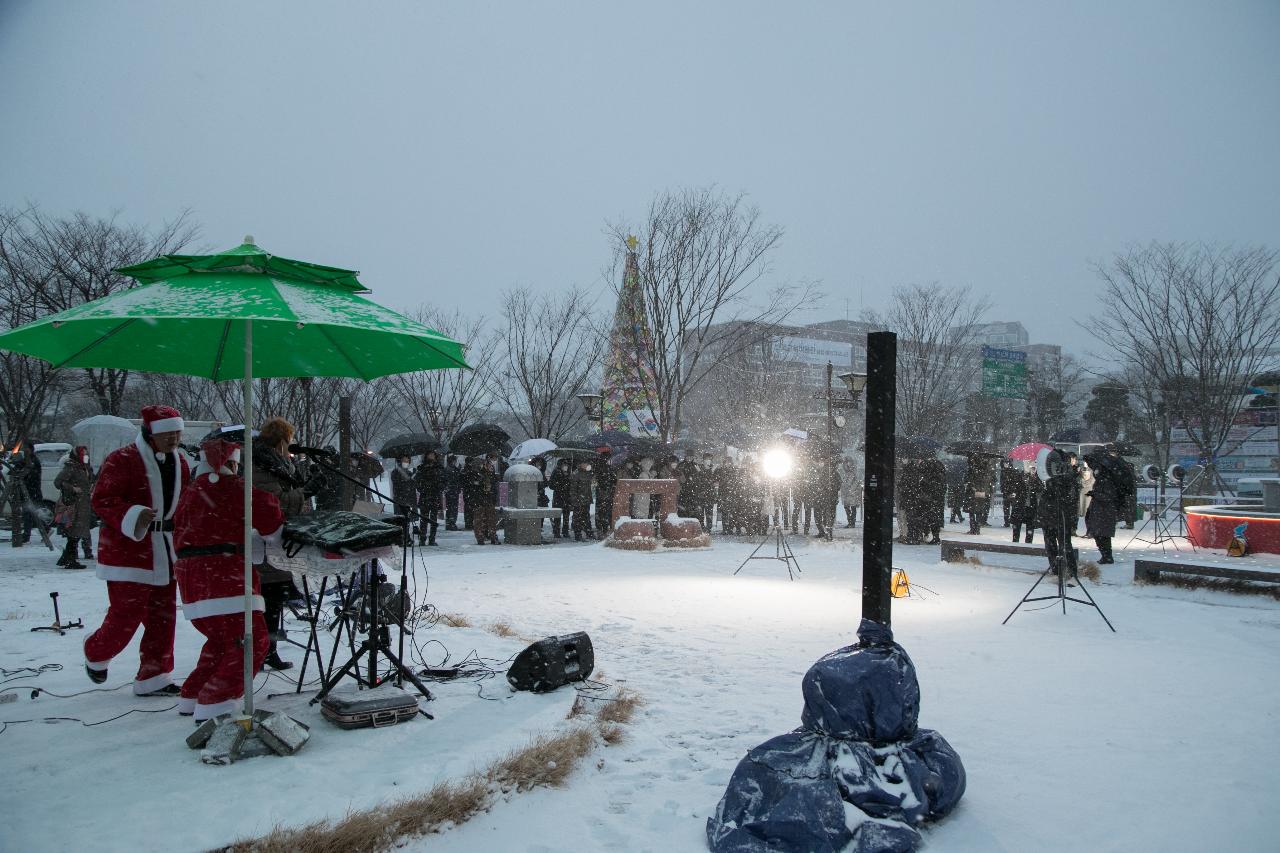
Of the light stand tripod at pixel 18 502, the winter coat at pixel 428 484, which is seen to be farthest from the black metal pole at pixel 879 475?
the light stand tripod at pixel 18 502

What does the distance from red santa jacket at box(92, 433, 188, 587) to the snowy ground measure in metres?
0.83

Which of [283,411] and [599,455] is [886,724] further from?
[283,411]

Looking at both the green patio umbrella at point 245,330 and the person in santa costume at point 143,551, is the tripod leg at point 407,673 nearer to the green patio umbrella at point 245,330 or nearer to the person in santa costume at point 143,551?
the green patio umbrella at point 245,330

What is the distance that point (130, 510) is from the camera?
469 centimetres

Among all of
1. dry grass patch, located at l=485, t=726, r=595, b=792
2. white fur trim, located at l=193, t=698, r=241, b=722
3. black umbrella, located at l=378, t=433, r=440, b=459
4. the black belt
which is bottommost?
dry grass patch, located at l=485, t=726, r=595, b=792

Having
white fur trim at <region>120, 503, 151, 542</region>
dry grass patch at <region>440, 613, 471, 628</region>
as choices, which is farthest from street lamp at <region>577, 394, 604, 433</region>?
white fur trim at <region>120, 503, 151, 542</region>

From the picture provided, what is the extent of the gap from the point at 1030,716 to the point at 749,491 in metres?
13.0

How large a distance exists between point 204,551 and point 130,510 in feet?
2.33

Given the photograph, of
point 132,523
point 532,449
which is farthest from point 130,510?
point 532,449

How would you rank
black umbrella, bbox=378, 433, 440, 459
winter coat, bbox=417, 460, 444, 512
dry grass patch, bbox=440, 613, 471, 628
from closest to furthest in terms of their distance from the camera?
dry grass patch, bbox=440, 613, 471, 628, winter coat, bbox=417, 460, 444, 512, black umbrella, bbox=378, 433, 440, 459

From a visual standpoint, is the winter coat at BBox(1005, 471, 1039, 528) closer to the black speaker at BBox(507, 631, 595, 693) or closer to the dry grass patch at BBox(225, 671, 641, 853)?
the black speaker at BBox(507, 631, 595, 693)

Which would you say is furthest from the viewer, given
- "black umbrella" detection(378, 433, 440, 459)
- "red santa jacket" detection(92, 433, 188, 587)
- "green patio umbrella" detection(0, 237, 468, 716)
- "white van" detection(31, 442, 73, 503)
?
"white van" detection(31, 442, 73, 503)

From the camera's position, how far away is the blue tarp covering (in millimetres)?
3277

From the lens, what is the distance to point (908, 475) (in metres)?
16.1
